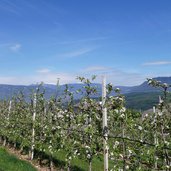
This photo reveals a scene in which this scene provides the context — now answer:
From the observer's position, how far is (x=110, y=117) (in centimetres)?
1448

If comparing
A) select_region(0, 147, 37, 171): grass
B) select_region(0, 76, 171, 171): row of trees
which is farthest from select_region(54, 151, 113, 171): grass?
select_region(0, 147, 37, 171): grass

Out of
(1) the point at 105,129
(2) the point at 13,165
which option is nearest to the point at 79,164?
(2) the point at 13,165

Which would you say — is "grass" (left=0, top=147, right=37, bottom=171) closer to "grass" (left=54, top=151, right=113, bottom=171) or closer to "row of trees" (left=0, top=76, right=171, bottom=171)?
"row of trees" (left=0, top=76, right=171, bottom=171)

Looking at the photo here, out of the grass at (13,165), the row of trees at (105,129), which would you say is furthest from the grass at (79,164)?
the grass at (13,165)

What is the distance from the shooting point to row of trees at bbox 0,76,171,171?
435 inches

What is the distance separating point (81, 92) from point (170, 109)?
5.11m

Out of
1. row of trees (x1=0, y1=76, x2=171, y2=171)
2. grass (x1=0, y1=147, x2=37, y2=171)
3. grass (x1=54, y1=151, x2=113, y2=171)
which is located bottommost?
grass (x1=54, y1=151, x2=113, y2=171)

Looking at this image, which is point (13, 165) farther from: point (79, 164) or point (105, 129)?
point (105, 129)

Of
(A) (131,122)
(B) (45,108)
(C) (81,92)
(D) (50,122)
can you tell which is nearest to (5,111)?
(B) (45,108)

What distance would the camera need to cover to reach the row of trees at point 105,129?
435 inches

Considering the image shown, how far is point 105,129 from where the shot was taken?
546 inches

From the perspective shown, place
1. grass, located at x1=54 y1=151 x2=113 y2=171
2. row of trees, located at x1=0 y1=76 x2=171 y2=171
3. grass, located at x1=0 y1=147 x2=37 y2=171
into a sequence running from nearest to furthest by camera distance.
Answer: row of trees, located at x1=0 y1=76 x2=171 y2=171 → grass, located at x1=0 y1=147 x2=37 y2=171 → grass, located at x1=54 y1=151 x2=113 y2=171

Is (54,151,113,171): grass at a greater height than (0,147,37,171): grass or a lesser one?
lesser

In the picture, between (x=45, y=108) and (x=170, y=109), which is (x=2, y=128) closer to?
(x=45, y=108)
